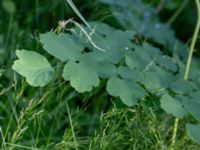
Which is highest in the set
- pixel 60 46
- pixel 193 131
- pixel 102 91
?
pixel 60 46

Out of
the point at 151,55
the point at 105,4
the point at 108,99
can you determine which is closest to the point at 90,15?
the point at 105,4

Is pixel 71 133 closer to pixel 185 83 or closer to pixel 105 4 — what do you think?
pixel 185 83

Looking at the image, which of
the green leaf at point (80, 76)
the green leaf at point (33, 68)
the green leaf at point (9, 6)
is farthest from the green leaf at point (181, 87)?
the green leaf at point (9, 6)

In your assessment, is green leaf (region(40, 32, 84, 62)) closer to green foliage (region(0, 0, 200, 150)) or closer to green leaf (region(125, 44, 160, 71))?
green foliage (region(0, 0, 200, 150))

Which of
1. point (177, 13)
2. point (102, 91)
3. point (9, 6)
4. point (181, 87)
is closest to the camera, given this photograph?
point (181, 87)

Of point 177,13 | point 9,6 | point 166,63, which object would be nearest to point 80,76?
point 166,63

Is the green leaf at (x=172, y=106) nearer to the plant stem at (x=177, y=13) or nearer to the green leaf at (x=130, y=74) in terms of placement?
the green leaf at (x=130, y=74)

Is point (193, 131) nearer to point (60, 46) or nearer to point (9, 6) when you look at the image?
point (60, 46)
